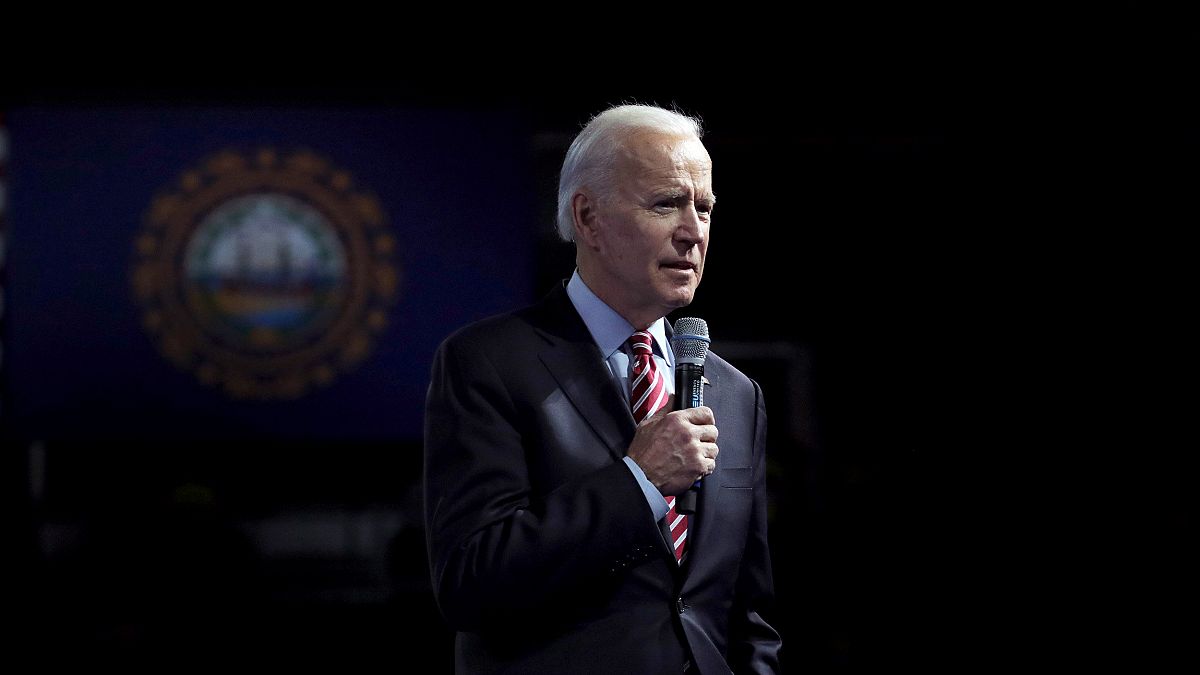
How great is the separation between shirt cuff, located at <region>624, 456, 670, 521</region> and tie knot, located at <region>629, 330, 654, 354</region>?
182 mm

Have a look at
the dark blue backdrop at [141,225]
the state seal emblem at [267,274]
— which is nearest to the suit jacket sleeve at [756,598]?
the dark blue backdrop at [141,225]

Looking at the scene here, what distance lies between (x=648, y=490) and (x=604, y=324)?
246 mm

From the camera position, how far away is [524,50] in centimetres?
383

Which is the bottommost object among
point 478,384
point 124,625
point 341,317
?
point 124,625

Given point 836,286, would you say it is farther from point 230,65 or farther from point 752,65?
point 230,65

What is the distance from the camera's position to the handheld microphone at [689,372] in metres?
1.27

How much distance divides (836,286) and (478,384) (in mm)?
4211

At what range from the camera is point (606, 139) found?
135 centimetres

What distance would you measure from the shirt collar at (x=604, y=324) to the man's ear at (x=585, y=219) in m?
0.06

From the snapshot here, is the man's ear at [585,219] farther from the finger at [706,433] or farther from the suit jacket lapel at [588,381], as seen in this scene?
the finger at [706,433]

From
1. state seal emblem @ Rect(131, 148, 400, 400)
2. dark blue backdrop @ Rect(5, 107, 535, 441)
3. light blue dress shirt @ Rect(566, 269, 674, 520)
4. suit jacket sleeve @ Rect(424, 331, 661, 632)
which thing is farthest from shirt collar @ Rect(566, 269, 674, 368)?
state seal emblem @ Rect(131, 148, 400, 400)

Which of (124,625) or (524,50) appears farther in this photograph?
(124,625)

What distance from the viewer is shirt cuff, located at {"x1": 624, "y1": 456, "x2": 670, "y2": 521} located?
1200 mm

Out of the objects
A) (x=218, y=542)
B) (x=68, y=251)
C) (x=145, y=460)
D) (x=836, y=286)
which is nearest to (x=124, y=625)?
(x=218, y=542)
